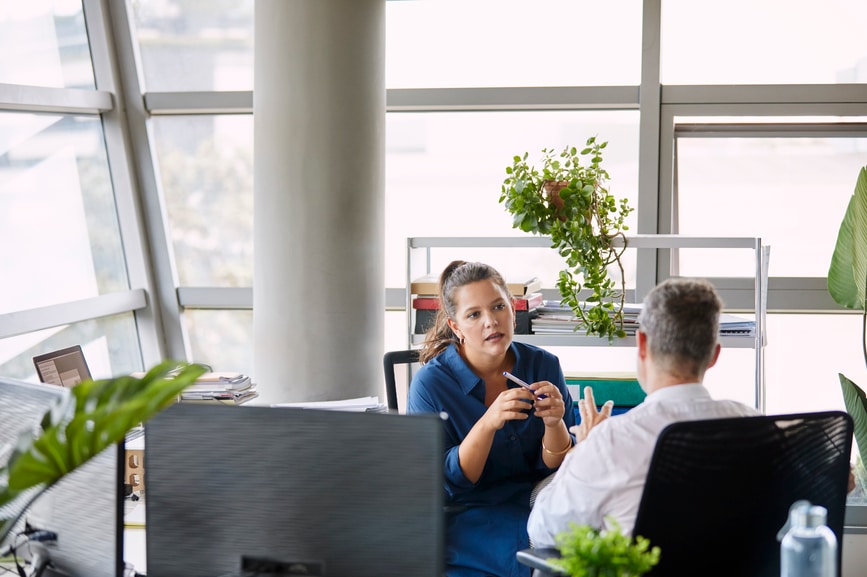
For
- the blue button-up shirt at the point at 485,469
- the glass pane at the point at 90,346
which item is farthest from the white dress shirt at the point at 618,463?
the glass pane at the point at 90,346

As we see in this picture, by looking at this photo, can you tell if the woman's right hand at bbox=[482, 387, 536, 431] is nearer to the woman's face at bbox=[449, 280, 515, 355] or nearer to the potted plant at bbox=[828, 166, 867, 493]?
the woman's face at bbox=[449, 280, 515, 355]

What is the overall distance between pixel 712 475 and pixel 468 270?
1.16 m

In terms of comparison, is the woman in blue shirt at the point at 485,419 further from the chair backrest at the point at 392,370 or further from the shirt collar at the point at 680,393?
the shirt collar at the point at 680,393

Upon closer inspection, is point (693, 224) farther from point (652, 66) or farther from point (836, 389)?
point (836, 389)

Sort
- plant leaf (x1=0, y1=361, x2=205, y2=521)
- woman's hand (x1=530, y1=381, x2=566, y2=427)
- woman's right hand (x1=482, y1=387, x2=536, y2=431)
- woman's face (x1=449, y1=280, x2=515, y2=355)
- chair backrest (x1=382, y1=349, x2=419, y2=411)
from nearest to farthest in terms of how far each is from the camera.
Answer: plant leaf (x1=0, y1=361, x2=205, y2=521)
woman's right hand (x1=482, y1=387, x2=536, y2=431)
woman's hand (x1=530, y1=381, x2=566, y2=427)
woman's face (x1=449, y1=280, x2=515, y2=355)
chair backrest (x1=382, y1=349, x2=419, y2=411)

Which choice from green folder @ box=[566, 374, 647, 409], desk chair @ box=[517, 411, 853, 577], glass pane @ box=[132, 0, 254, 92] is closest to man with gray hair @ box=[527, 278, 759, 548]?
desk chair @ box=[517, 411, 853, 577]

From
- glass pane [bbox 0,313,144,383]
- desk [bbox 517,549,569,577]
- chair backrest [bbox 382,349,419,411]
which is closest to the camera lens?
desk [bbox 517,549,569,577]

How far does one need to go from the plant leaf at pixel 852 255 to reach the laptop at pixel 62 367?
2627mm

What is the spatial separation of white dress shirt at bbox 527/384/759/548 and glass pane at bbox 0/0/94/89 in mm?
3000

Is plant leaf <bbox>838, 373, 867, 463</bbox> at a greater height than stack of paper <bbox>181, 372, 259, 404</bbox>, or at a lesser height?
lesser

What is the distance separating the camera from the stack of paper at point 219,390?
2992mm

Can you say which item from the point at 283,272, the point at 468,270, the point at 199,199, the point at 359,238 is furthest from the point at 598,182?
the point at 199,199

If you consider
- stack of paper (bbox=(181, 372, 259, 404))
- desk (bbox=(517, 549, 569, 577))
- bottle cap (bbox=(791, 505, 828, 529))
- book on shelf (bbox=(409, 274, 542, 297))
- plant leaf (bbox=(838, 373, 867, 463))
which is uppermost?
book on shelf (bbox=(409, 274, 542, 297))

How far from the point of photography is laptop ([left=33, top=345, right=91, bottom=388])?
2621 mm
